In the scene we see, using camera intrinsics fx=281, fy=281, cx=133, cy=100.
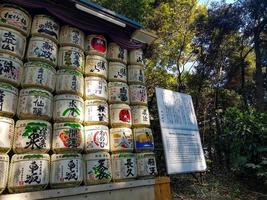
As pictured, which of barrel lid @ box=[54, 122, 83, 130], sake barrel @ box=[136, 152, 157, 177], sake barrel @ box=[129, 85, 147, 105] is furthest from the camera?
sake barrel @ box=[129, 85, 147, 105]

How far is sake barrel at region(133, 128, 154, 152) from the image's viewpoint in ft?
14.2

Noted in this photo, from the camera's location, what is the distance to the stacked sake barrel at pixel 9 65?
313cm

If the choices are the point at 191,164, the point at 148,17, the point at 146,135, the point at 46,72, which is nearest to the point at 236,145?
the point at 191,164

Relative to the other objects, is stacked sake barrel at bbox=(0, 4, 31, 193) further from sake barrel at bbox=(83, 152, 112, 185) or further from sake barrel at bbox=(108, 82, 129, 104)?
sake barrel at bbox=(108, 82, 129, 104)

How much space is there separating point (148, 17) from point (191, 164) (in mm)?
6446

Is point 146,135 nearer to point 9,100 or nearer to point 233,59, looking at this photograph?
point 9,100

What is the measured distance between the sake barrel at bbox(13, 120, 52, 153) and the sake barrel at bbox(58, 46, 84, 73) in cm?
96

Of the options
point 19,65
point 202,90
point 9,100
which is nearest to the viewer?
point 9,100

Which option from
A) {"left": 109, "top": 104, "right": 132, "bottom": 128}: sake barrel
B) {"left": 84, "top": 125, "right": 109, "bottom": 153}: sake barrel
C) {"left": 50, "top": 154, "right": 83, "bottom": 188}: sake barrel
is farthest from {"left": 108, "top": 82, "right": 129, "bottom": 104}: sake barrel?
{"left": 50, "top": 154, "right": 83, "bottom": 188}: sake barrel

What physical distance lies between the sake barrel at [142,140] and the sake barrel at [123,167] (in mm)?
272

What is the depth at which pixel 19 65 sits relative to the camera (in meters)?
3.60

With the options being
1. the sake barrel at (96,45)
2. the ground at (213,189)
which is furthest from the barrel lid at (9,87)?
the ground at (213,189)

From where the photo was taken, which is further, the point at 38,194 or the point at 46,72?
the point at 46,72

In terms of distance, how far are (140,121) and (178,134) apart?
684 millimetres
